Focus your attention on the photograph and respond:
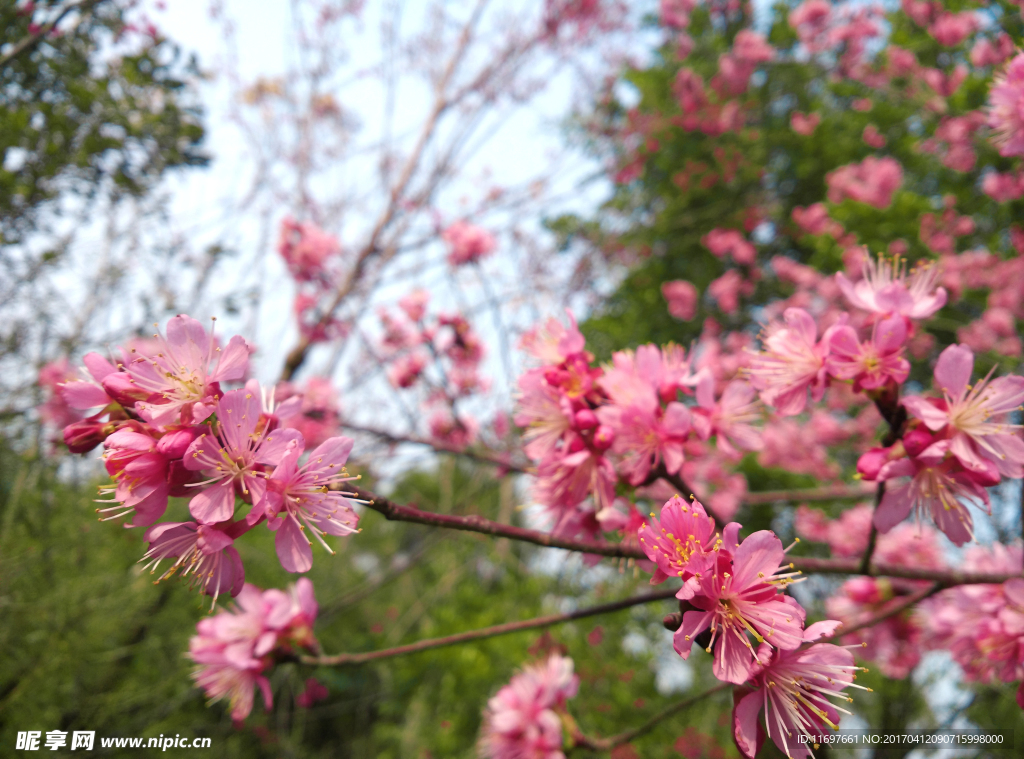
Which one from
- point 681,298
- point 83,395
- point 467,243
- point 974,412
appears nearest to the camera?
point 83,395

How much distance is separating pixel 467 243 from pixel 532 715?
273 centimetres

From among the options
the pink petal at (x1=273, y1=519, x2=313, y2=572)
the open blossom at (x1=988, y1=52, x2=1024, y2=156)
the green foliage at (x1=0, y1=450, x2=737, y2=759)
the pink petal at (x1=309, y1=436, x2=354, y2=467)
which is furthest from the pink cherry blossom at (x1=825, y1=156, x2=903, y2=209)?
the pink petal at (x1=273, y1=519, x2=313, y2=572)

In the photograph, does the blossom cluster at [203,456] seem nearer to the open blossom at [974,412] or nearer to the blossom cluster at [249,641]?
the blossom cluster at [249,641]

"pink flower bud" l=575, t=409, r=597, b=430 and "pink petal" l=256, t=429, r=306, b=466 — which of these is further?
"pink flower bud" l=575, t=409, r=597, b=430

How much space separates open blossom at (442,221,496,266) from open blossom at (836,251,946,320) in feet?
8.44

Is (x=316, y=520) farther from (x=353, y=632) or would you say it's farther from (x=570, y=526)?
(x=353, y=632)

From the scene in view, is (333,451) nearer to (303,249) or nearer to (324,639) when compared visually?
(303,249)

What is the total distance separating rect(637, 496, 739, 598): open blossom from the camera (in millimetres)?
773

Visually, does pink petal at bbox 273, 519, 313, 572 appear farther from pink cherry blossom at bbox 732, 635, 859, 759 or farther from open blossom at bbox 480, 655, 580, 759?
open blossom at bbox 480, 655, 580, 759

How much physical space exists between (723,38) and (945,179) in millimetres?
4030

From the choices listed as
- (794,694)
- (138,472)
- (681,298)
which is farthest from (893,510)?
(681,298)

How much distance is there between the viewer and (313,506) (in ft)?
2.92

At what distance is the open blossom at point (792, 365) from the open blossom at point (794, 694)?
0.50 m

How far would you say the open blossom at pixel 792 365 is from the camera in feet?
3.62
